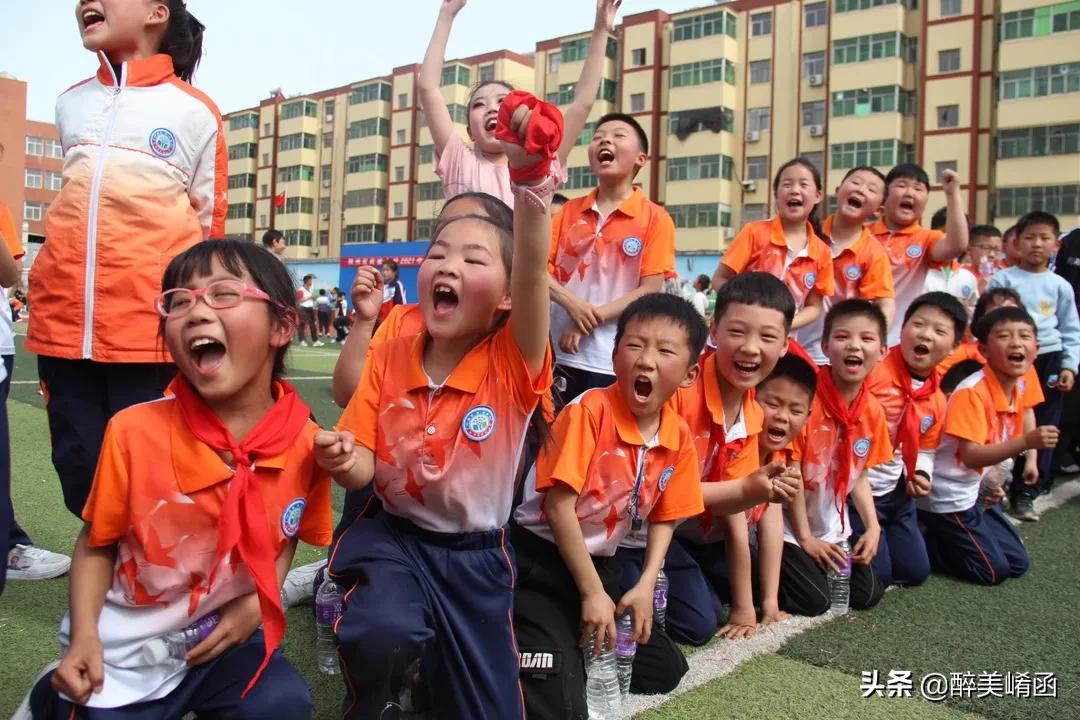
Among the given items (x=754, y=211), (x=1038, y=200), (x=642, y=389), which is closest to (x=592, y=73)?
(x=642, y=389)

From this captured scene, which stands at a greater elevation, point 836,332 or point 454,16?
point 454,16

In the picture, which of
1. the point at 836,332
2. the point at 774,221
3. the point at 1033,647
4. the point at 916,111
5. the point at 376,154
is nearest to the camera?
the point at 1033,647

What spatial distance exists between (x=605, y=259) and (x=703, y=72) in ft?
125

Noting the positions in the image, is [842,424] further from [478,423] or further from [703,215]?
[703,215]

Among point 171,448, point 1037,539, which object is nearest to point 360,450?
point 171,448

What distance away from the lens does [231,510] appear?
190 cm

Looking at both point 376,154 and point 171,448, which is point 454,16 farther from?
point 376,154

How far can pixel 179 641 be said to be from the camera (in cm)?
195

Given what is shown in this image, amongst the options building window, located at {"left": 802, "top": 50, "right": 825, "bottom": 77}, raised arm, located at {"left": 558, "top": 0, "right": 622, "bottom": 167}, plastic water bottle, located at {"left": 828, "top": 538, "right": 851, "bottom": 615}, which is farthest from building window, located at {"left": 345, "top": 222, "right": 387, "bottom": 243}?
plastic water bottle, located at {"left": 828, "top": 538, "right": 851, "bottom": 615}

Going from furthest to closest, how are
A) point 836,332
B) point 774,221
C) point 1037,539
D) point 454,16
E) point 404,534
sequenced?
point 1037,539, point 774,221, point 836,332, point 454,16, point 404,534

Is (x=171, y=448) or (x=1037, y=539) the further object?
(x=1037, y=539)

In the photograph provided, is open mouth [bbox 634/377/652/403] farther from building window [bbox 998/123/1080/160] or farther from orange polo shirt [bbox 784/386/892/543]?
building window [bbox 998/123/1080/160]

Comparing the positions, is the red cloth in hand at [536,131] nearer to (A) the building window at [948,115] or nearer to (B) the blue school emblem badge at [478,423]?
(B) the blue school emblem badge at [478,423]

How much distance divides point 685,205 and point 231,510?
3838 centimetres
